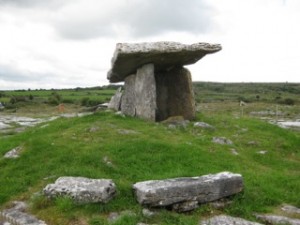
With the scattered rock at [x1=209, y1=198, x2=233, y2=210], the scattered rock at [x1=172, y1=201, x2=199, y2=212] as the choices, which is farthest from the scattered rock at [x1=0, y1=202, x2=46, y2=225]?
the scattered rock at [x1=209, y1=198, x2=233, y2=210]

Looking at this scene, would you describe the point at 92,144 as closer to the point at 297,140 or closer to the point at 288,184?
the point at 288,184

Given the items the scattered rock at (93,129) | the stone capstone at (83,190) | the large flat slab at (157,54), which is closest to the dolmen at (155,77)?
the large flat slab at (157,54)

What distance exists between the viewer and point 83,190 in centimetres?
Result: 1084

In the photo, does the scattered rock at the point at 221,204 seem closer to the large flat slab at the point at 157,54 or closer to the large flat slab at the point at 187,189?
the large flat slab at the point at 187,189

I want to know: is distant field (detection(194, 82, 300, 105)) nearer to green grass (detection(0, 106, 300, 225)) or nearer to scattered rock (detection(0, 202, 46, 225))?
green grass (detection(0, 106, 300, 225))

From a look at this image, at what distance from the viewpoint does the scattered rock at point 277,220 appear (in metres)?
10.2

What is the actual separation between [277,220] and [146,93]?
12006 mm

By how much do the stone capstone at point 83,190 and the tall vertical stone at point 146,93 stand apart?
9.87m

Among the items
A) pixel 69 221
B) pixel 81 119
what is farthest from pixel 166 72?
pixel 69 221

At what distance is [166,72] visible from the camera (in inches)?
942

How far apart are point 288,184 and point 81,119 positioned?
1051 centimetres

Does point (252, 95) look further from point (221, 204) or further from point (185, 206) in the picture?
point (185, 206)

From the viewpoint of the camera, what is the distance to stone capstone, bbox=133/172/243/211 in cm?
1052

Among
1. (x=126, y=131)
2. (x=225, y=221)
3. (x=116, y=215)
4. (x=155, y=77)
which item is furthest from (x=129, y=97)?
(x=225, y=221)
